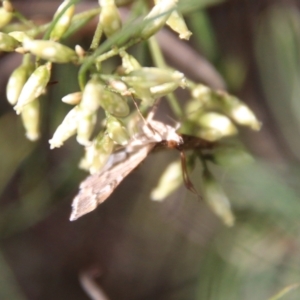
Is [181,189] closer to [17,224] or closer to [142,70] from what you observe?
[17,224]

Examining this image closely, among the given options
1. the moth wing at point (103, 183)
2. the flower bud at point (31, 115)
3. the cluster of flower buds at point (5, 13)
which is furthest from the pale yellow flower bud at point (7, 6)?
the moth wing at point (103, 183)

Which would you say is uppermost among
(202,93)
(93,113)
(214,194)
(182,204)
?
(93,113)

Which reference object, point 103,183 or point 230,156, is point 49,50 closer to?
point 103,183

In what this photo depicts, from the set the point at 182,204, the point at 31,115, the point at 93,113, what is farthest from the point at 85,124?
the point at 182,204

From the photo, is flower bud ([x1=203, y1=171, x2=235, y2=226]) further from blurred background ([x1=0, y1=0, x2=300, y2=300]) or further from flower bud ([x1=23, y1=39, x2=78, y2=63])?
flower bud ([x1=23, y1=39, x2=78, y2=63])

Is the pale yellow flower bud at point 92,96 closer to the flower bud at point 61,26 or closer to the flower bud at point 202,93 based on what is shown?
the flower bud at point 61,26

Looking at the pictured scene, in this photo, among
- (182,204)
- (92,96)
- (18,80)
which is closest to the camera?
(92,96)

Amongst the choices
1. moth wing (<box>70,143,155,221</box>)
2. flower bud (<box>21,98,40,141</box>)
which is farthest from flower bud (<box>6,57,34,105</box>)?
moth wing (<box>70,143,155,221</box>)
